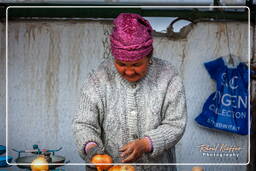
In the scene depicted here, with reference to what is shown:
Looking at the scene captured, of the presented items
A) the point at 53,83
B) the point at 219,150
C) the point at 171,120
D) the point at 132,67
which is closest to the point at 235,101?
the point at 219,150

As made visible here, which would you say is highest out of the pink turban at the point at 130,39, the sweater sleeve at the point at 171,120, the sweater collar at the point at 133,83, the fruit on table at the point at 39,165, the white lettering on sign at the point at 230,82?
the white lettering on sign at the point at 230,82

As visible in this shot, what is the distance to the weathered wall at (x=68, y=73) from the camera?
208 inches

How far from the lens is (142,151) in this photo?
9.86ft

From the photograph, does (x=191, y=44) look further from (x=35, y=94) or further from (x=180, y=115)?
(x=180, y=115)

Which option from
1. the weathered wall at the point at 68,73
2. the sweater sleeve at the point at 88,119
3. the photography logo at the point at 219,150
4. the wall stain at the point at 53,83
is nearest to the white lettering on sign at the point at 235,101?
the weathered wall at the point at 68,73

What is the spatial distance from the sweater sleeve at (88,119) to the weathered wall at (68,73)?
6.91ft

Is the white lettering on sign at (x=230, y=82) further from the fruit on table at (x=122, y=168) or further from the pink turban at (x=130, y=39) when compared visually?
the fruit on table at (x=122, y=168)

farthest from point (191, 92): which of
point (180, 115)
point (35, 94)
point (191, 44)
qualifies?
point (180, 115)

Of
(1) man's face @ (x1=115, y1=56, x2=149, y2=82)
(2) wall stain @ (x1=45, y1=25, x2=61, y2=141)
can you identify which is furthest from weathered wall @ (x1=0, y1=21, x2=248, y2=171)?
(1) man's face @ (x1=115, y1=56, x2=149, y2=82)

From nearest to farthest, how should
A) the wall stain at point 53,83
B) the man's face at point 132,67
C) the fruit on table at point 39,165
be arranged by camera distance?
the man's face at point 132,67 < the fruit on table at point 39,165 < the wall stain at point 53,83

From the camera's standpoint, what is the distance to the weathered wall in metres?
5.29

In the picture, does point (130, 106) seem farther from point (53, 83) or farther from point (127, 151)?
point (53, 83)

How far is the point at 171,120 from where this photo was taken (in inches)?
126

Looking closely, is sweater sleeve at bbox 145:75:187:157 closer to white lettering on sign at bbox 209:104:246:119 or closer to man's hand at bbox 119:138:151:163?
man's hand at bbox 119:138:151:163
